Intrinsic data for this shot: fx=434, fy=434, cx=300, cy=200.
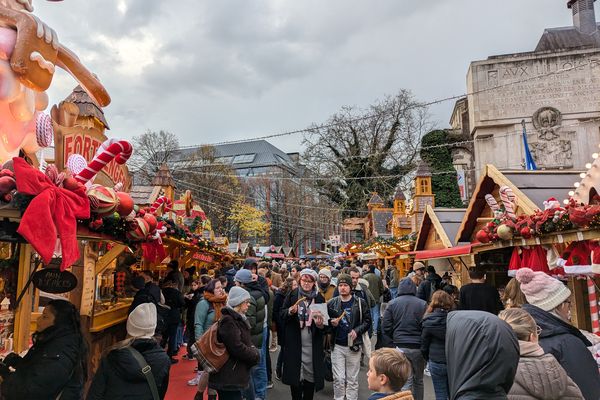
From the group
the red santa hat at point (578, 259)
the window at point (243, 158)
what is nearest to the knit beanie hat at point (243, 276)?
the red santa hat at point (578, 259)

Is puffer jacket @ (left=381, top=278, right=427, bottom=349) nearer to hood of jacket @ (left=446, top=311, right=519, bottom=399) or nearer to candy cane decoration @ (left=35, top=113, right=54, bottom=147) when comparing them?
hood of jacket @ (left=446, top=311, right=519, bottom=399)

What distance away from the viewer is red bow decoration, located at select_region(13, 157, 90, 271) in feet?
9.52

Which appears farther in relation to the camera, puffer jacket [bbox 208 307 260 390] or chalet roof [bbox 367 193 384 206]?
chalet roof [bbox 367 193 384 206]

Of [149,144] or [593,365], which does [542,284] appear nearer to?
[593,365]

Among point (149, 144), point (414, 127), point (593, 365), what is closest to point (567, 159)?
point (414, 127)

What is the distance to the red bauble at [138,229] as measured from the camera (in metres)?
4.98

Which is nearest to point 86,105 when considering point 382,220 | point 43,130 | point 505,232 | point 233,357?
point 43,130

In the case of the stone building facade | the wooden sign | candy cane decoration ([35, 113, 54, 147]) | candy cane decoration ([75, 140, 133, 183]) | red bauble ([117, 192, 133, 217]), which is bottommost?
the wooden sign

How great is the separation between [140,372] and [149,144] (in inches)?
1536

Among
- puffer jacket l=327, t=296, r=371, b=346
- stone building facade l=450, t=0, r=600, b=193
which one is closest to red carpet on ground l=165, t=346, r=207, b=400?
puffer jacket l=327, t=296, r=371, b=346

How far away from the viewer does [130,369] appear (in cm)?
304

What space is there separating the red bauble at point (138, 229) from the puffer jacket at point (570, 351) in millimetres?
4104

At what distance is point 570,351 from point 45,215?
3.78 metres

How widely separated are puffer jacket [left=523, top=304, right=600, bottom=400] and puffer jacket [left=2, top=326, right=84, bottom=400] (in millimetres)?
3483
